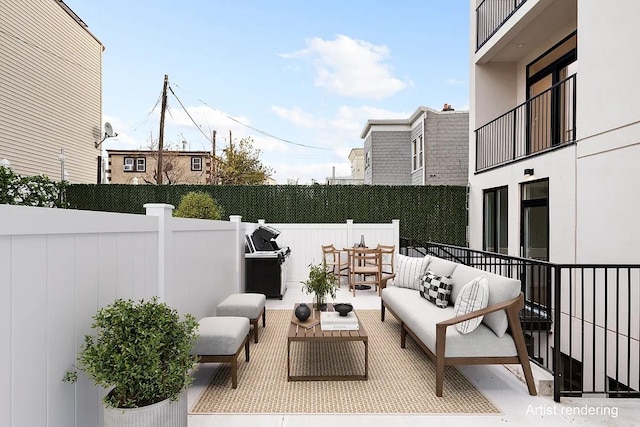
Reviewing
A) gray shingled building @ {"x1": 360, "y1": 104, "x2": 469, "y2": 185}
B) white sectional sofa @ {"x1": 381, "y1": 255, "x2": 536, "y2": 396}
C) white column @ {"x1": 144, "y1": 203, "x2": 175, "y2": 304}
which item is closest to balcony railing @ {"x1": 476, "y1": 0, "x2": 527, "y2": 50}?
gray shingled building @ {"x1": 360, "y1": 104, "x2": 469, "y2": 185}

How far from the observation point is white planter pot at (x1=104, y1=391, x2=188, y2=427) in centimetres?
→ 181

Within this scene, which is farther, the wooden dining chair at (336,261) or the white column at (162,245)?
the wooden dining chair at (336,261)

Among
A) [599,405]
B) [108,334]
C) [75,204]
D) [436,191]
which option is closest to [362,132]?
[436,191]

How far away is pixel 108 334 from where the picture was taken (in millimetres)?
1896

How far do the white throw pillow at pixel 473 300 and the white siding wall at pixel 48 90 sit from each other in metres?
10.5

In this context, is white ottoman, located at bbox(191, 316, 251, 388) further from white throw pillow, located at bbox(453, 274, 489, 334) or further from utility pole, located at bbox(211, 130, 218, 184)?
utility pole, located at bbox(211, 130, 218, 184)

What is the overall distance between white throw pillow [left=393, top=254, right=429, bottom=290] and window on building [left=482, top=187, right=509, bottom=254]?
3.46 m

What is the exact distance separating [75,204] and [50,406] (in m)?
9.49

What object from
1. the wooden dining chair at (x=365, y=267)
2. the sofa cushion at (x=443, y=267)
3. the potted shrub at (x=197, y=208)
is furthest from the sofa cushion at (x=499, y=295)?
the potted shrub at (x=197, y=208)

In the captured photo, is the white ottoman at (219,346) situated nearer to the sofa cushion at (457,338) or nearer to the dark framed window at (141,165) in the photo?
the sofa cushion at (457,338)

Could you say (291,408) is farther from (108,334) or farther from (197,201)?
(197,201)

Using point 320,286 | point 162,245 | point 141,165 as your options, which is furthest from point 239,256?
point 141,165

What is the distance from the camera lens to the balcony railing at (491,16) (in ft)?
24.7

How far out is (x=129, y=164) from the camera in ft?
78.6
